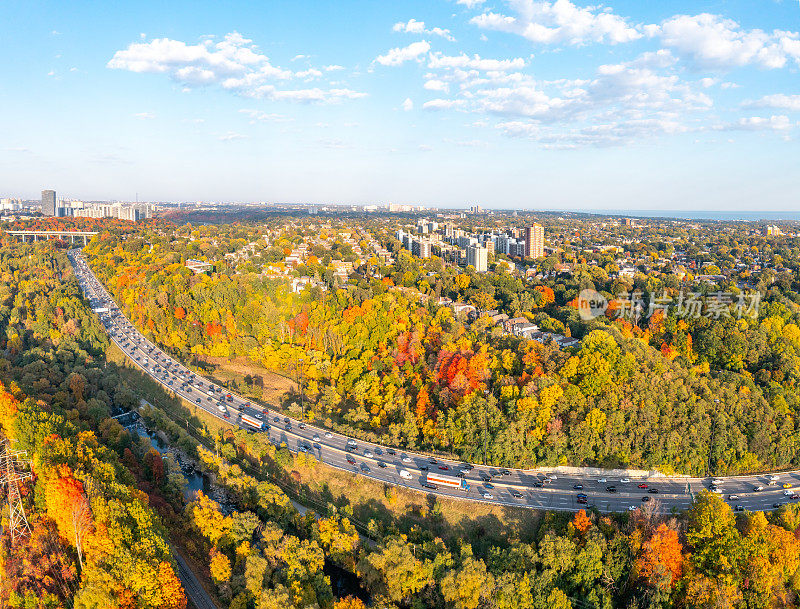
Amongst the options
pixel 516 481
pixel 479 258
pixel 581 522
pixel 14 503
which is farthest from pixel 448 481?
pixel 479 258

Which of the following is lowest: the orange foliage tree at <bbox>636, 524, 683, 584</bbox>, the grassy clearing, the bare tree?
the orange foliage tree at <bbox>636, 524, 683, 584</bbox>

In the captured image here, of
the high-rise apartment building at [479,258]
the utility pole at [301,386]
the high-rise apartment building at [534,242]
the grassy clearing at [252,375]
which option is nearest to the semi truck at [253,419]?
the grassy clearing at [252,375]

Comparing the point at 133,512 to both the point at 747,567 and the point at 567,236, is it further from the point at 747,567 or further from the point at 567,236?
the point at 567,236

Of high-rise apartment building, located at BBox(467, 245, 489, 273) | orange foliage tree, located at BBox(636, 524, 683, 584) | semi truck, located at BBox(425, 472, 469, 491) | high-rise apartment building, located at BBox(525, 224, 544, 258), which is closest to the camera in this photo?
orange foliage tree, located at BBox(636, 524, 683, 584)

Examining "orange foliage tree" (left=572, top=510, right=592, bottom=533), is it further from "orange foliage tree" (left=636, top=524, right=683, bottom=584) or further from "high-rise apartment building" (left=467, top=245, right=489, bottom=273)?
"high-rise apartment building" (left=467, top=245, right=489, bottom=273)

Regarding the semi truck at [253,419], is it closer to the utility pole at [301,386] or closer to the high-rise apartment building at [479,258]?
the utility pole at [301,386]

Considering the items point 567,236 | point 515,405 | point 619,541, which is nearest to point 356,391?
point 515,405

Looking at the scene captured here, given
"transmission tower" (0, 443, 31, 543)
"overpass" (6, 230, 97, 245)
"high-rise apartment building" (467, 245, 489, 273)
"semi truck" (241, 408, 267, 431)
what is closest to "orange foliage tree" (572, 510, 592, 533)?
"semi truck" (241, 408, 267, 431)
